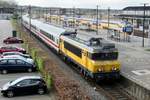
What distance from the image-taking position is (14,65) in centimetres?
3105

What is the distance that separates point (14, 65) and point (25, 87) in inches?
329

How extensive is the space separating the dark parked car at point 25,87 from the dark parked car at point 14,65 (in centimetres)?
790

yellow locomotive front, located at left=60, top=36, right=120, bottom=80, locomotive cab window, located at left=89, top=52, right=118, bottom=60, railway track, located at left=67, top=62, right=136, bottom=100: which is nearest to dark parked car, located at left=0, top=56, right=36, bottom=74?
railway track, located at left=67, top=62, right=136, bottom=100

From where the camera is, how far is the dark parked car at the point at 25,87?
75.2 feet

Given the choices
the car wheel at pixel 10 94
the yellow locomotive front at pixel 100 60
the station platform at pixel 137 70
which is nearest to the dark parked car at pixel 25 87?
the car wheel at pixel 10 94

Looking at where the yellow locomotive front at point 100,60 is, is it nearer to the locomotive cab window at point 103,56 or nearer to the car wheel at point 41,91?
the locomotive cab window at point 103,56

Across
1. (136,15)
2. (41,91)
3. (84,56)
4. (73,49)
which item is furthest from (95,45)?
(136,15)

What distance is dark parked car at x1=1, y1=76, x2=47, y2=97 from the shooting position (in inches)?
902

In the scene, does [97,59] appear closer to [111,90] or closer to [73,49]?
[111,90]

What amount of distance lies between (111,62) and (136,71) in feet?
16.4

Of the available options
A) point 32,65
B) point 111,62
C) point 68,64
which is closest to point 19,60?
point 32,65

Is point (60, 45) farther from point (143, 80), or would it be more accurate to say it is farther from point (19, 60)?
point (143, 80)

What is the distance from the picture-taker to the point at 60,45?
39.0 m

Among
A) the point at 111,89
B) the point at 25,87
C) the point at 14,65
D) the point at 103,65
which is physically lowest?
the point at 111,89
